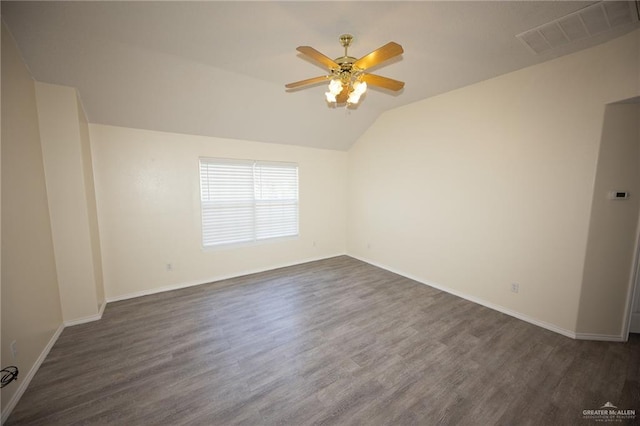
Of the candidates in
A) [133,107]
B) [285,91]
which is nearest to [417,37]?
[285,91]

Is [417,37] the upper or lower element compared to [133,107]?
upper

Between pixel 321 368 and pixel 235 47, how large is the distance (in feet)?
10.3

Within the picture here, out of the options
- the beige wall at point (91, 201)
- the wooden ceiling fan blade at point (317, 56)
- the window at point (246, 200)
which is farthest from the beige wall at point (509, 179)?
the beige wall at point (91, 201)

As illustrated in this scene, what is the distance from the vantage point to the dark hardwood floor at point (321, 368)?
1.65m

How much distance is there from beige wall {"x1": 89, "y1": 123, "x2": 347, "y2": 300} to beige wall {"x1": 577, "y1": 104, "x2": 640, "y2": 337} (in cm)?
414

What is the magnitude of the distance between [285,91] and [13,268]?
3212 millimetres

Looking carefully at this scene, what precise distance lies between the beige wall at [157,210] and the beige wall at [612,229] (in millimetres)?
4140

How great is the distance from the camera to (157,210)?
343 centimetres

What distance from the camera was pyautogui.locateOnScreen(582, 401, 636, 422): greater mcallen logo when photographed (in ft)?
5.29

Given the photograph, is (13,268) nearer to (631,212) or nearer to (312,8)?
(312,8)

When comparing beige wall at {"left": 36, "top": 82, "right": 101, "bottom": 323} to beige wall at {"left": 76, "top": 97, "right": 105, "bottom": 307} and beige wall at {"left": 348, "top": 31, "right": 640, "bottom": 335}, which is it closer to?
beige wall at {"left": 76, "top": 97, "right": 105, "bottom": 307}

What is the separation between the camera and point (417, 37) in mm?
2111

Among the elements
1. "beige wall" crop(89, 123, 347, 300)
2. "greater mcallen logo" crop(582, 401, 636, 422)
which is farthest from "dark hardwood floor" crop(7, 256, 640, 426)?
"beige wall" crop(89, 123, 347, 300)

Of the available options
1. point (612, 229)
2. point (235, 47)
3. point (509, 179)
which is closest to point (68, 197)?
point (235, 47)
